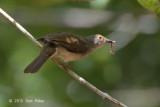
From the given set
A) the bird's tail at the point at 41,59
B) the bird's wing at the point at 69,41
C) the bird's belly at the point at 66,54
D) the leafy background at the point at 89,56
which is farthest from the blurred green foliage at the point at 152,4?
the leafy background at the point at 89,56

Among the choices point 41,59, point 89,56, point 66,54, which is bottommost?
point 89,56

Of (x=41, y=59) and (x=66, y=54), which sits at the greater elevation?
(x=41, y=59)

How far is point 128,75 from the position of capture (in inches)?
394

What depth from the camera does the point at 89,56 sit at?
9.40 meters

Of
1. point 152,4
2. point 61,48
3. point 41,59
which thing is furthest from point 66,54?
point 152,4

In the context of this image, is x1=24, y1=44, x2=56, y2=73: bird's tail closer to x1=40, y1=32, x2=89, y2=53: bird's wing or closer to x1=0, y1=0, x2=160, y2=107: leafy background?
x1=40, y1=32, x2=89, y2=53: bird's wing

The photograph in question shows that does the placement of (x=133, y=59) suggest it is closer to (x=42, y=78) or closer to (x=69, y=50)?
(x=42, y=78)

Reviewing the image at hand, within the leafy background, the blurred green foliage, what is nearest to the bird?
the blurred green foliage

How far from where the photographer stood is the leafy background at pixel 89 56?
28.5 feet

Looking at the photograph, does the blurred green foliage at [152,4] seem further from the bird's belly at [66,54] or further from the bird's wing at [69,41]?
the bird's belly at [66,54]

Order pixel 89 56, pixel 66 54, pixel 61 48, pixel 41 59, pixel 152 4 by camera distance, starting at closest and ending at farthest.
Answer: pixel 152 4
pixel 41 59
pixel 61 48
pixel 66 54
pixel 89 56

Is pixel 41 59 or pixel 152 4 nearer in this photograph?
pixel 152 4

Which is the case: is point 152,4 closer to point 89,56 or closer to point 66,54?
point 66,54

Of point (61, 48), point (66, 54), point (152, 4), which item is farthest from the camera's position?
point (66, 54)
